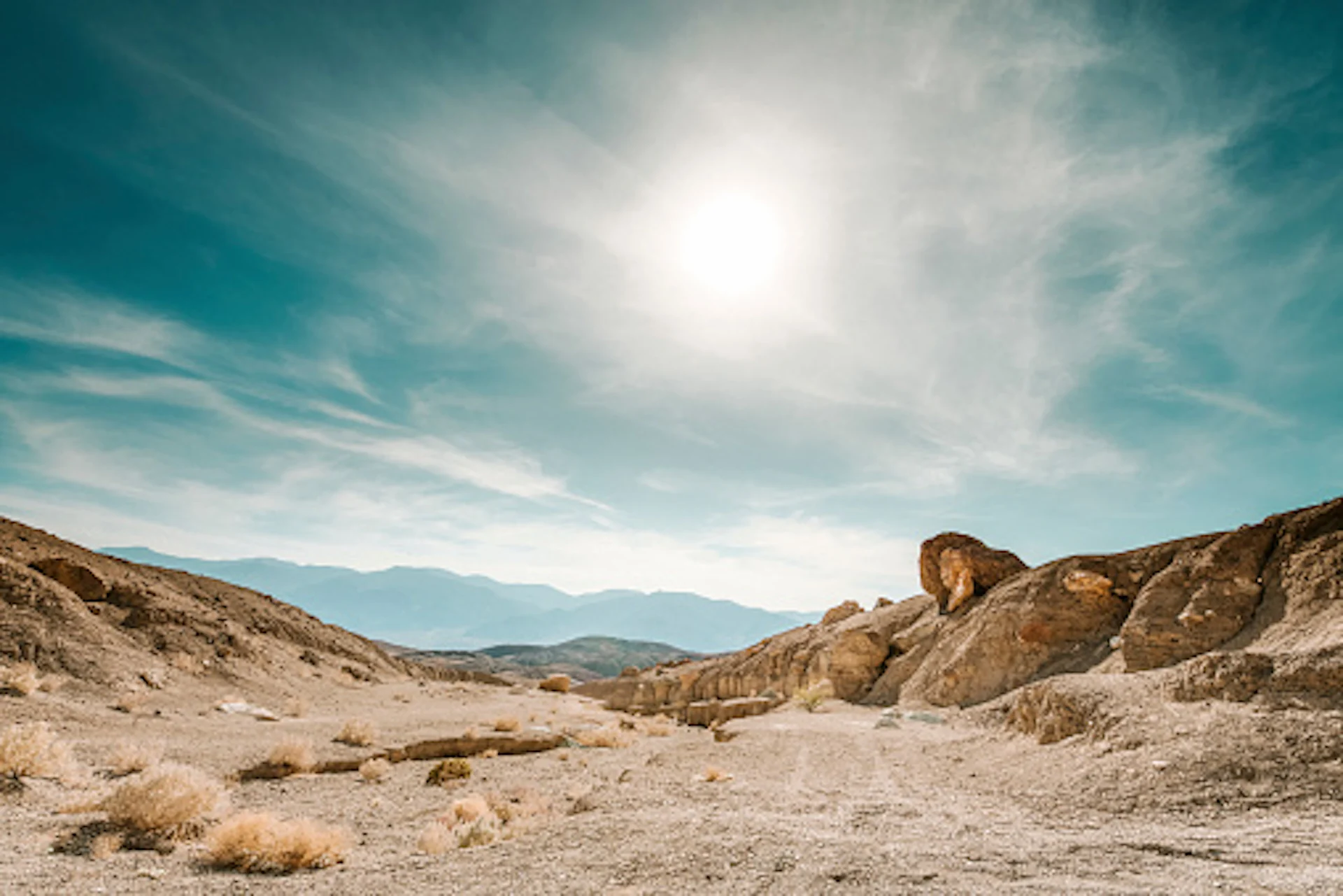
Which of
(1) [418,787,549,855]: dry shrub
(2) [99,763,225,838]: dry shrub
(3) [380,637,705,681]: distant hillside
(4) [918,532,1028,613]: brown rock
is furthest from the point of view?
(3) [380,637,705,681]: distant hillside

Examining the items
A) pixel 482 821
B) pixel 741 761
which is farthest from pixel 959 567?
pixel 482 821

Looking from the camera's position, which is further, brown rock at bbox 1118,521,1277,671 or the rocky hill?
brown rock at bbox 1118,521,1277,671

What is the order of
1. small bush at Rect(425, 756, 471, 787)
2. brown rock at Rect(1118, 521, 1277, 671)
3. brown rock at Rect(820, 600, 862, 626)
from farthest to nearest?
brown rock at Rect(820, 600, 862, 626) < brown rock at Rect(1118, 521, 1277, 671) < small bush at Rect(425, 756, 471, 787)

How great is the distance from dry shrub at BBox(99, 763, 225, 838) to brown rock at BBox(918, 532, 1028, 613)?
1449 inches

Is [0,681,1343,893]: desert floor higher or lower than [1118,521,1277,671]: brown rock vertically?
lower

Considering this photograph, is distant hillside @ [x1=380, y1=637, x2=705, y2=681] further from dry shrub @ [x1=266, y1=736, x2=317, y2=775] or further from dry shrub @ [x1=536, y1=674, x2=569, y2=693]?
dry shrub @ [x1=266, y1=736, x2=317, y2=775]

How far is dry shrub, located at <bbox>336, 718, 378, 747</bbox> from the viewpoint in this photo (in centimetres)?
1733

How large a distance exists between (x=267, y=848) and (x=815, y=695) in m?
32.3

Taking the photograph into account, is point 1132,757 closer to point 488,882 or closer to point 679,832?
point 679,832

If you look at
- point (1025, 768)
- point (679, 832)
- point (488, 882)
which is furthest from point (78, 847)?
point (1025, 768)

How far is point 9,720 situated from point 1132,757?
76.7 ft

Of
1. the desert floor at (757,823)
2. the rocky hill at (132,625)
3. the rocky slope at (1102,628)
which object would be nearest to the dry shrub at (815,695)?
the rocky slope at (1102,628)

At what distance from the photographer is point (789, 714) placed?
3069 cm

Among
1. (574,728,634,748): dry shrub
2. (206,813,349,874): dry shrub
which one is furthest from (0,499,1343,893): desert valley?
(574,728,634,748): dry shrub
